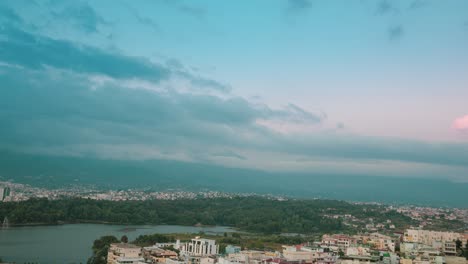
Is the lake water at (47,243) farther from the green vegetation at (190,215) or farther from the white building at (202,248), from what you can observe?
the white building at (202,248)

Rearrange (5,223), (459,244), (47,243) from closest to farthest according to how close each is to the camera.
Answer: (459,244), (47,243), (5,223)

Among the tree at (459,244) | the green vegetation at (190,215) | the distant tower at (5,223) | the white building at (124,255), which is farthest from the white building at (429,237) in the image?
the distant tower at (5,223)

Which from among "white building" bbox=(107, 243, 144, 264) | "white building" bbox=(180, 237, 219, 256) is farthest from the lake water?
"white building" bbox=(180, 237, 219, 256)

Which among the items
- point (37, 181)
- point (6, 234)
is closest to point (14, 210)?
point (6, 234)

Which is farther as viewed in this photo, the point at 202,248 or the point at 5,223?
the point at 5,223

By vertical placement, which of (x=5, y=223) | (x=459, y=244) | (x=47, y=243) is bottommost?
(x=47, y=243)

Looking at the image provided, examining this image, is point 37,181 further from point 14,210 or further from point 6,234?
point 6,234

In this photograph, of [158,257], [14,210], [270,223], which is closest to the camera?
[158,257]

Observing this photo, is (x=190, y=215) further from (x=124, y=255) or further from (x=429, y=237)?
(x=124, y=255)

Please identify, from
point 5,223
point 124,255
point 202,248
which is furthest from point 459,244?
point 5,223
